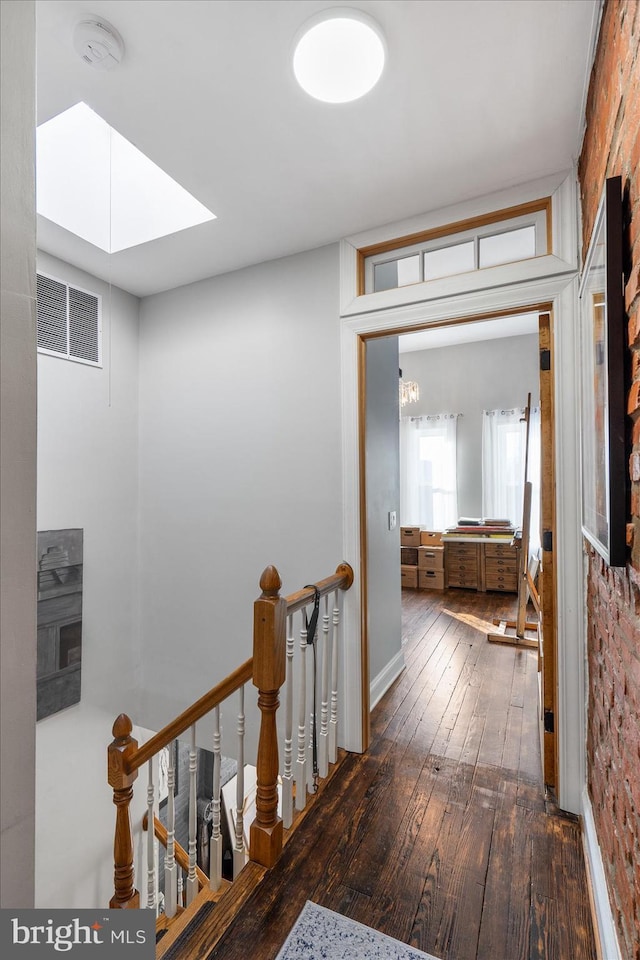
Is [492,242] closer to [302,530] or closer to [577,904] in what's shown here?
[302,530]

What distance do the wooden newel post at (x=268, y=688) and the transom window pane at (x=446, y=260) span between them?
1.70 m

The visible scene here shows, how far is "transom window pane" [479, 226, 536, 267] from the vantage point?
2109 mm

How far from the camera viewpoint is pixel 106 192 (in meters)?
2.56

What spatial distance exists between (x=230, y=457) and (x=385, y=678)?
177 centimetres

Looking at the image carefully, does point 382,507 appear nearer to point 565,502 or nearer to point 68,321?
point 565,502

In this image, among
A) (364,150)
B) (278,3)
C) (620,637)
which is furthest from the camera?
(364,150)

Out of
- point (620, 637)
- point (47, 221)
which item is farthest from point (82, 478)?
point (620, 637)

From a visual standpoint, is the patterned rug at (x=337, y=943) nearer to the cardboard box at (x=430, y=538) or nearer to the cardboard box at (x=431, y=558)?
the cardboard box at (x=431, y=558)

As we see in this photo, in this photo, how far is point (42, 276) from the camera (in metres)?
2.68

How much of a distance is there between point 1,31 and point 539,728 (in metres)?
3.15

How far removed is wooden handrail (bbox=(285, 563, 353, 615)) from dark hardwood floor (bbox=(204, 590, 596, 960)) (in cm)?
88

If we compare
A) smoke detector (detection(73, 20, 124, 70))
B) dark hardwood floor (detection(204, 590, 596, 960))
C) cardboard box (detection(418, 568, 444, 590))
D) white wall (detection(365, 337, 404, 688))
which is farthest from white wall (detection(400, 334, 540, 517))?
smoke detector (detection(73, 20, 124, 70))

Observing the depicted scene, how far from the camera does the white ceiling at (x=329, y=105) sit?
133 cm

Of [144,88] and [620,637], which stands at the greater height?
[144,88]
